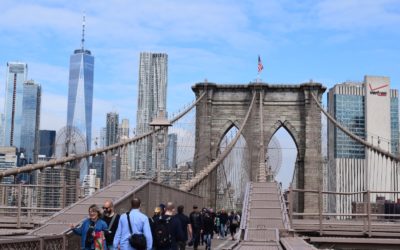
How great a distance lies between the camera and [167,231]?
11.4m

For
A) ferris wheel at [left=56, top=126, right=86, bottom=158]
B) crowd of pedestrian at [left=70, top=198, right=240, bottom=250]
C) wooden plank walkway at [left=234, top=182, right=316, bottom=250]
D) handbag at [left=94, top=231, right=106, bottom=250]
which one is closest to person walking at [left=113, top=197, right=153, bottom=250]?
crowd of pedestrian at [left=70, top=198, right=240, bottom=250]

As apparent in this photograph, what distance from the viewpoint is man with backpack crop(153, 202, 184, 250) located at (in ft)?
36.5

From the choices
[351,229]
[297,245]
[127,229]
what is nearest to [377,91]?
[351,229]

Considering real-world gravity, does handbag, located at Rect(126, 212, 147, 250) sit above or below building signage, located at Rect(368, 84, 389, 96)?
below

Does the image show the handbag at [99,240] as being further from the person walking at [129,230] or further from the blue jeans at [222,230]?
the blue jeans at [222,230]

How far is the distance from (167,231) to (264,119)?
3691 centimetres

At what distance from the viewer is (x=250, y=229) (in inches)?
691

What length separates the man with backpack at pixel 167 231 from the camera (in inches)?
→ 438

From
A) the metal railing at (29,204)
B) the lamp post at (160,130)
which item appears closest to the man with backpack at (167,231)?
the lamp post at (160,130)

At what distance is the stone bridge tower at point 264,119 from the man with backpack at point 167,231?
33.0 metres

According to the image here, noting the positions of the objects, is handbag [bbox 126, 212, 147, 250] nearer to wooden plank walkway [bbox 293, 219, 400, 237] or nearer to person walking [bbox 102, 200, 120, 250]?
person walking [bbox 102, 200, 120, 250]

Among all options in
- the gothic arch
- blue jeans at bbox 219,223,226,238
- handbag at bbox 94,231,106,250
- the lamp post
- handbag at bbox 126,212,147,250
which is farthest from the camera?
the gothic arch

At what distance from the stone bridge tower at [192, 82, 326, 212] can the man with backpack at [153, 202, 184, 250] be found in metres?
33.0

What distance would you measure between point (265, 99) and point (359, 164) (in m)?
55.8
